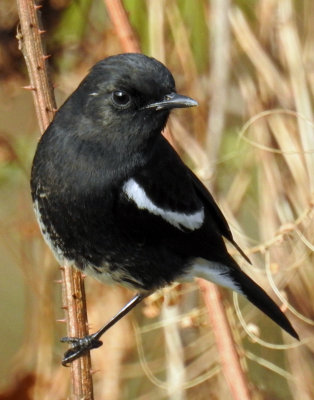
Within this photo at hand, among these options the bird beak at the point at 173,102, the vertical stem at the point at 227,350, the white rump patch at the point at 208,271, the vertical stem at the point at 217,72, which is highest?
the vertical stem at the point at 217,72

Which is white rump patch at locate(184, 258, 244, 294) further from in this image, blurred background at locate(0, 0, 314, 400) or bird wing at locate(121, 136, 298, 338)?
blurred background at locate(0, 0, 314, 400)

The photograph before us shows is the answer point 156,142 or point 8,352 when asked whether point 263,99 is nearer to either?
point 156,142

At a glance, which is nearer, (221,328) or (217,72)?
(221,328)

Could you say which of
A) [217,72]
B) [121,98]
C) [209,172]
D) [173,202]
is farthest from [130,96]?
[217,72]

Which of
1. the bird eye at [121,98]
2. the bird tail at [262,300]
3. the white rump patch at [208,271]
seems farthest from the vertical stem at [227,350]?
the bird eye at [121,98]

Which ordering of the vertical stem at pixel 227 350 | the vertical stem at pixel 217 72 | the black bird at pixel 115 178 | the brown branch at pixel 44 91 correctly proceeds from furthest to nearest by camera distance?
the vertical stem at pixel 217 72
the vertical stem at pixel 227 350
the black bird at pixel 115 178
the brown branch at pixel 44 91

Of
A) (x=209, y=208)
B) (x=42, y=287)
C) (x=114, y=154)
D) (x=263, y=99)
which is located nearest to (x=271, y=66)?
(x=263, y=99)

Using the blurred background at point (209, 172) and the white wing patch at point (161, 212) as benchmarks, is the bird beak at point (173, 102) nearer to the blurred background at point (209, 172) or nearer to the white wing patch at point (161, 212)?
the white wing patch at point (161, 212)

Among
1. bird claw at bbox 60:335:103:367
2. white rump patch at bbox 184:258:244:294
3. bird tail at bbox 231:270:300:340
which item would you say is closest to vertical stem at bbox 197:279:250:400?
white rump patch at bbox 184:258:244:294

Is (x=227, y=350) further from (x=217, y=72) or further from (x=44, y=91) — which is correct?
(x=217, y=72)
